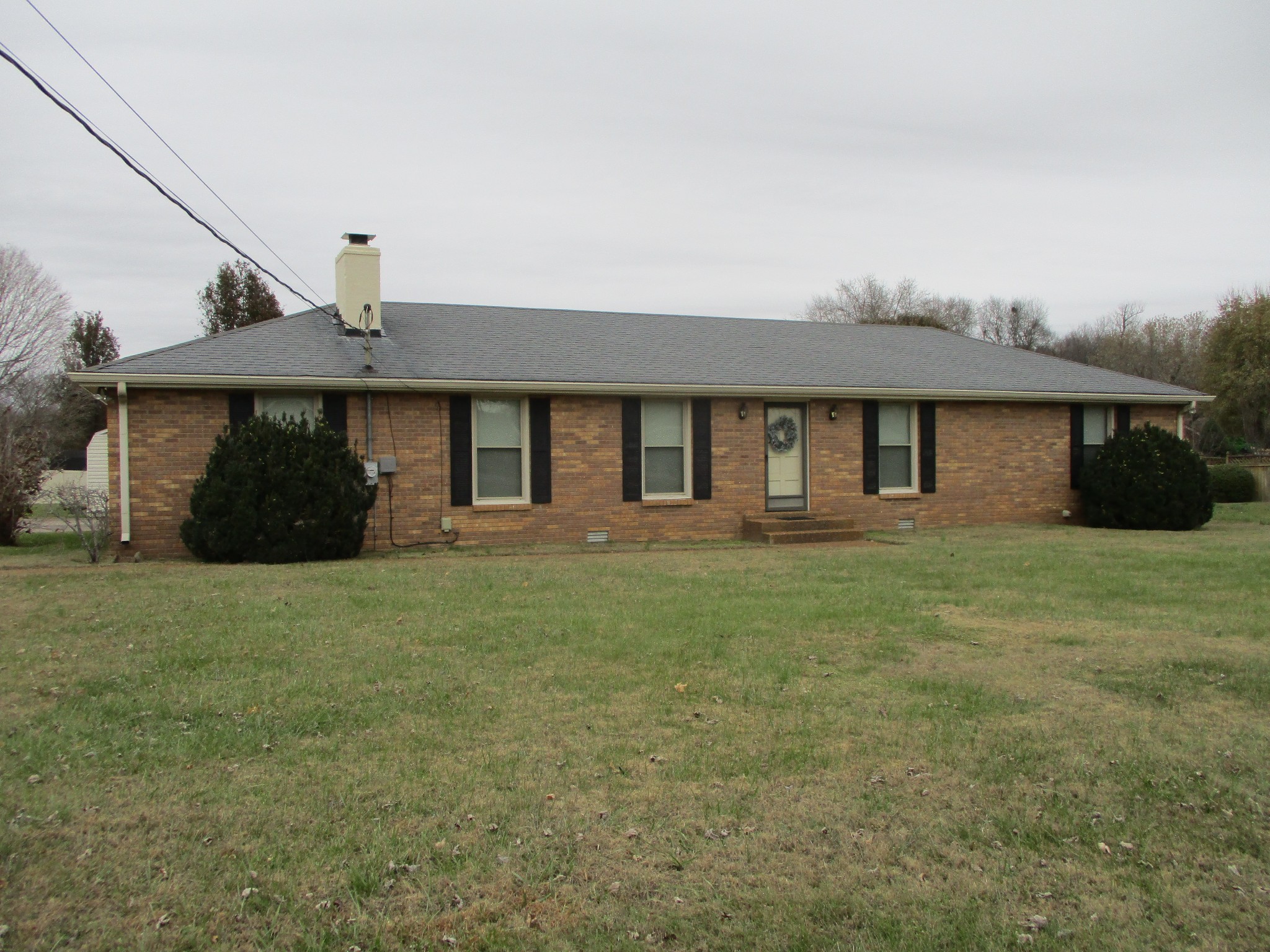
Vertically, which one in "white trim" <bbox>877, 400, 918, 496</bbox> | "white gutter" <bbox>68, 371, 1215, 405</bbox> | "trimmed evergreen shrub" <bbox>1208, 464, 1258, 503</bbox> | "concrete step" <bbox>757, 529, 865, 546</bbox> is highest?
"white gutter" <bbox>68, 371, 1215, 405</bbox>

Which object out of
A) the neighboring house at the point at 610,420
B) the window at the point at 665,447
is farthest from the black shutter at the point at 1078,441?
the window at the point at 665,447

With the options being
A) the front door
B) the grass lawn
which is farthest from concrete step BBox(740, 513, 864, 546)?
the grass lawn

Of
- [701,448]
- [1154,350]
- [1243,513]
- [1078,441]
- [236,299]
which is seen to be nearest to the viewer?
[701,448]

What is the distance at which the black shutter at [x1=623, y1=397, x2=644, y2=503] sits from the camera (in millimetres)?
14555

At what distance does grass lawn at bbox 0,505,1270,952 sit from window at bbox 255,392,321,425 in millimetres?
5439

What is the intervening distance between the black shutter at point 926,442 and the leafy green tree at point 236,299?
26.8 m

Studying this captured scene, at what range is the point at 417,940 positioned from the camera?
2.98 metres

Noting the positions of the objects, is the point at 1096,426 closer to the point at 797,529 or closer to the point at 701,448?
the point at 797,529

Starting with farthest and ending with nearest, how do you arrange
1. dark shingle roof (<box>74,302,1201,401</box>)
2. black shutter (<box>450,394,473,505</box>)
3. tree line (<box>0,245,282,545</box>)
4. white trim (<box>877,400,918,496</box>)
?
tree line (<box>0,245,282,545</box>) < white trim (<box>877,400,918,496</box>) < black shutter (<box>450,394,473,505</box>) < dark shingle roof (<box>74,302,1201,401</box>)

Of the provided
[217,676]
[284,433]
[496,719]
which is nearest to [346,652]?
[217,676]

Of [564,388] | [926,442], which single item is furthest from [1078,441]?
[564,388]

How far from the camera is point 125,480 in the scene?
12500mm

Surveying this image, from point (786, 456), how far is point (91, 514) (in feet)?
34.6

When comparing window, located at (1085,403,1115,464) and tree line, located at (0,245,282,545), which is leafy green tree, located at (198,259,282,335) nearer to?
tree line, located at (0,245,282,545)
